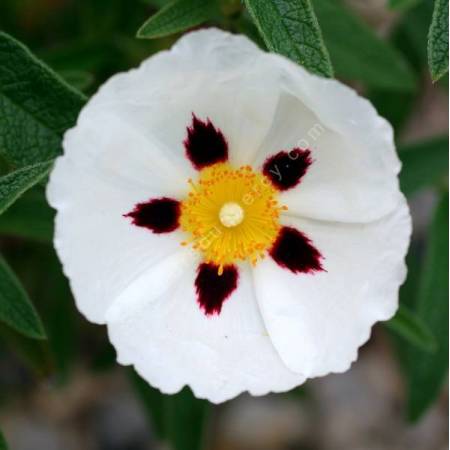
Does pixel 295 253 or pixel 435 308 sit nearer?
pixel 295 253

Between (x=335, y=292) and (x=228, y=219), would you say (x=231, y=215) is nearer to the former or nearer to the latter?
(x=228, y=219)

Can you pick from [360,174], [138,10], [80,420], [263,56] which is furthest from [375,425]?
[263,56]

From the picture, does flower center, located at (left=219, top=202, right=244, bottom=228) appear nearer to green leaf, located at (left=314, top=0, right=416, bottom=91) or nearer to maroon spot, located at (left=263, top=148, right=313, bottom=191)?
maroon spot, located at (left=263, top=148, right=313, bottom=191)

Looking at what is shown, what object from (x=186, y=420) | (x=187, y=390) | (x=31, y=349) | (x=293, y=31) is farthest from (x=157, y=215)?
(x=186, y=420)

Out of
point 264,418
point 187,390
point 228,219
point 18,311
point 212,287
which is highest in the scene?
point 228,219

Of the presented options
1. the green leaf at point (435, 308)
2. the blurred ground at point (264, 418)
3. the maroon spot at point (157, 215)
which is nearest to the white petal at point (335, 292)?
the maroon spot at point (157, 215)

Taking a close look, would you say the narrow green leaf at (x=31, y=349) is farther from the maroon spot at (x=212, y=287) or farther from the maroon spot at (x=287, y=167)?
the maroon spot at (x=287, y=167)
